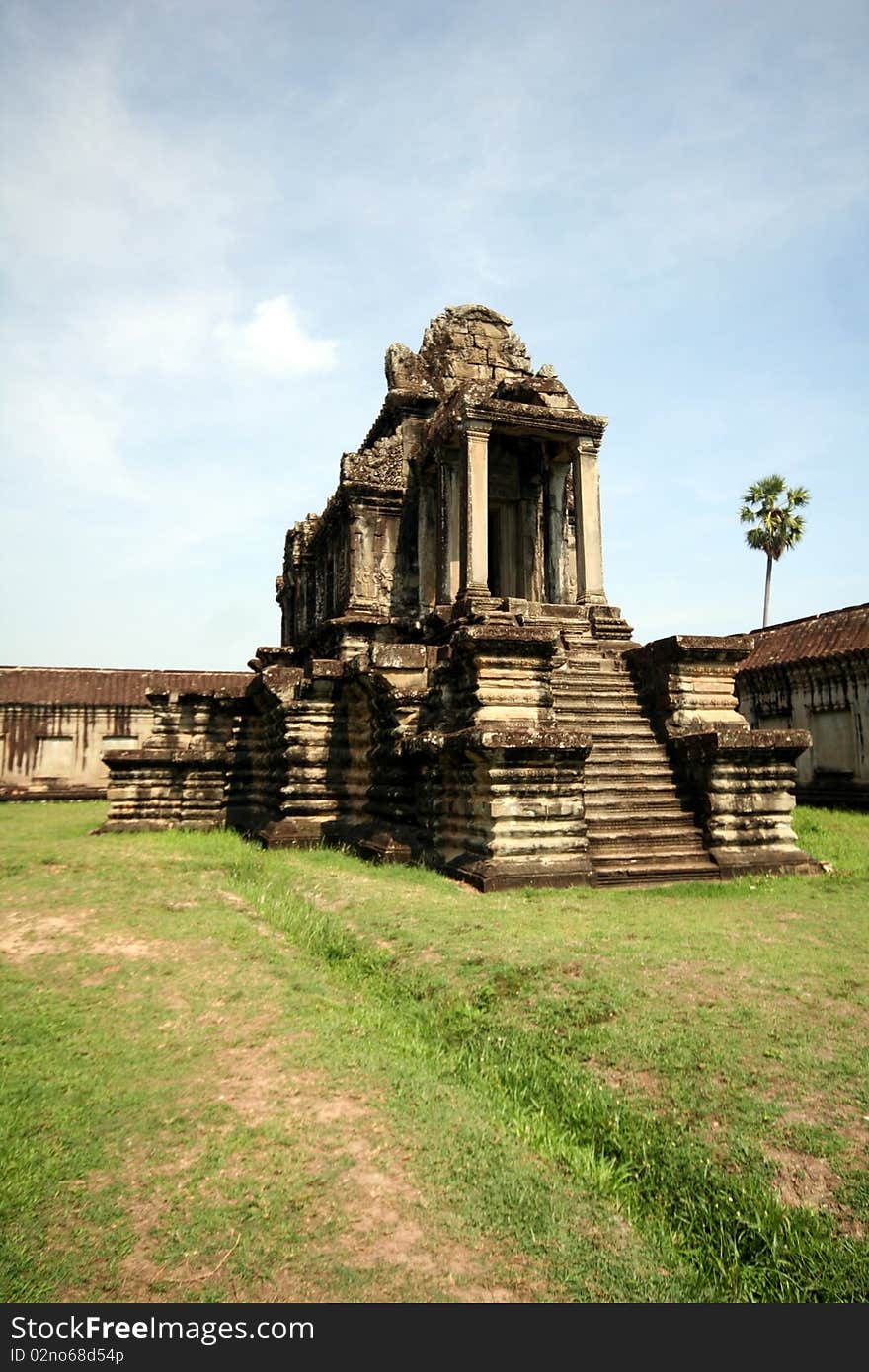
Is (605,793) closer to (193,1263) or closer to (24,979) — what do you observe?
(24,979)

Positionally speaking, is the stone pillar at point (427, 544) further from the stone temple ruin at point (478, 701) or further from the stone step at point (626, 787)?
the stone step at point (626, 787)

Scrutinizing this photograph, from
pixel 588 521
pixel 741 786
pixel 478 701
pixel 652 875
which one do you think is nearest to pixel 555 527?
pixel 588 521

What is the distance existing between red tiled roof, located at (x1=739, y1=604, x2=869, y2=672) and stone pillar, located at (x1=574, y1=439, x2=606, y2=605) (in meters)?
6.38

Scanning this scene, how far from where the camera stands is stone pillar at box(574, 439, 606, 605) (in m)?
13.9

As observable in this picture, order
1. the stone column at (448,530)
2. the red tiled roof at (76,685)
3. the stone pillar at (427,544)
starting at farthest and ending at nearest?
the red tiled roof at (76,685) → the stone pillar at (427,544) → the stone column at (448,530)

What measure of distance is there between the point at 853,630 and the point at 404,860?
13.9 metres

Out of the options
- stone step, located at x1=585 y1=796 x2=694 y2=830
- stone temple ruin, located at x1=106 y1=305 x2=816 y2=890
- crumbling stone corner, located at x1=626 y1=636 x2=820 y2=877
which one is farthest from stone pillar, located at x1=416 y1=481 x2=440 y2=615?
stone step, located at x1=585 y1=796 x2=694 y2=830

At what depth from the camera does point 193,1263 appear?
2678 mm

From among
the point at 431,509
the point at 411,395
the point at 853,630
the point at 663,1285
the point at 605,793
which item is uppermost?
the point at 411,395

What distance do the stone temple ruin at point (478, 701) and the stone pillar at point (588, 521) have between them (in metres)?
0.04

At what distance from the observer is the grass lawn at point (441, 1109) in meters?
2.72

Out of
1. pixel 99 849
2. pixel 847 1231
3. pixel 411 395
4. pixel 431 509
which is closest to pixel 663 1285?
pixel 847 1231

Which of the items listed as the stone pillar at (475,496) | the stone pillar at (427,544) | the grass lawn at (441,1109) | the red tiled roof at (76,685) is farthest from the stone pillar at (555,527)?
the red tiled roof at (76,685)

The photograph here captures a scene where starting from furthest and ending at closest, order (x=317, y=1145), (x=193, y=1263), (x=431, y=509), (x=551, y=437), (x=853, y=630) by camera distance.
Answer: (x=853, y=630)
(x=431, y=509)
(x=551, y=437)
(x=317, y=1145)
(x=193, y=1263)
